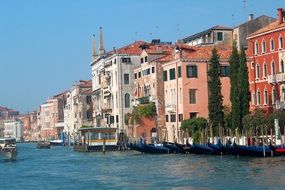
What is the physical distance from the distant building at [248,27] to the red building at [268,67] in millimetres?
5524

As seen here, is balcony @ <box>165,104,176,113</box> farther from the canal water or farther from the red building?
the canal water

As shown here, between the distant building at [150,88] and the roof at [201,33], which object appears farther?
the roof at [201,33]

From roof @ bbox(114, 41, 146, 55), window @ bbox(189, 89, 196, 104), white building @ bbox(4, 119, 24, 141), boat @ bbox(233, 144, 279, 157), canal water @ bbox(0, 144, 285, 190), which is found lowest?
canal water @ bbox(0, 144, 285, 190)

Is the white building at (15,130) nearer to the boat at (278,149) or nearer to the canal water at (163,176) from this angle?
the canal water at (163,176)

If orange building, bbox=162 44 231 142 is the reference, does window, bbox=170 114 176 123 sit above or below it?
below

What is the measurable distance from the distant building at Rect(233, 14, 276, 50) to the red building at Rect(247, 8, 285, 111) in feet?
18.1

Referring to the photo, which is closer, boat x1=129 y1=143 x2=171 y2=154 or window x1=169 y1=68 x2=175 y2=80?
boat x1=129 y1=143 x2=171 y2=154

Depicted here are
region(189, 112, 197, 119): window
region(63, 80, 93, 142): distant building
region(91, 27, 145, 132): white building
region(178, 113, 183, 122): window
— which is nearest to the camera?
region(189, 112, 197, 119): window

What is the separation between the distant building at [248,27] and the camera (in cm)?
4062

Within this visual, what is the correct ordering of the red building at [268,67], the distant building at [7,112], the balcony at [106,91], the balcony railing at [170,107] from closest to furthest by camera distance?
the red building at [268,67], the balcony railing at [170,107], the balcony at [106,91], the distant building at [7,112]

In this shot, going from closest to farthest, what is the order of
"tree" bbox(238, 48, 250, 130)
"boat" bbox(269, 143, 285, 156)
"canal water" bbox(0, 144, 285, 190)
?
"canal water" bbox(0, 144, 285, 190) < "boat" bbox(269, 143, 285, 156) < "tree" bbox(238, 48, 250, 130)

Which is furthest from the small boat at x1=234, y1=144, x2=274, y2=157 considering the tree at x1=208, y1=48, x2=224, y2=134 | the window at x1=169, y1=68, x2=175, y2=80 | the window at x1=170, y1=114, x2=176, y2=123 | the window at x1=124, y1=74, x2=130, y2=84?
the window at x1=124, y1=74, x2=130, y2=84

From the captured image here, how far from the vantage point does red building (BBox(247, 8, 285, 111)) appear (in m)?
32.5

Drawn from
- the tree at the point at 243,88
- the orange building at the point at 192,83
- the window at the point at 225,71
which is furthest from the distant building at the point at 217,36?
the tree at the point at 243,88
